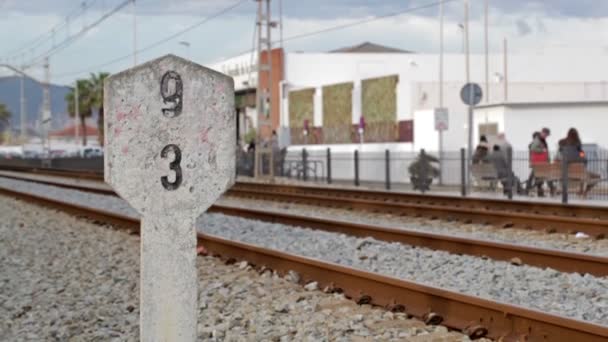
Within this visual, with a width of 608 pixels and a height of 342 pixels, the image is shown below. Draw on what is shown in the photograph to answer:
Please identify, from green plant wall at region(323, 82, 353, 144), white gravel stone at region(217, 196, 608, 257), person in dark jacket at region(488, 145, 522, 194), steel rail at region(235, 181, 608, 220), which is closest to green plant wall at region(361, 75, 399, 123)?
green plant wall at region(323, 82, 353, 144)

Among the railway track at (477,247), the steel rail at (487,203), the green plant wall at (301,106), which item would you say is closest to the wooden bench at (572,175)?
the steel rail at (487,203)

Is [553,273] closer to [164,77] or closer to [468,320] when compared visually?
[468,320]

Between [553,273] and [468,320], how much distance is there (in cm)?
371

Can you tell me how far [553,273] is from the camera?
1255 centimetres

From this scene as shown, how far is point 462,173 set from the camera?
1208 inches

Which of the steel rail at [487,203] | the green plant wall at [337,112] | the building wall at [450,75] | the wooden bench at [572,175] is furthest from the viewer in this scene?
the green plant wall at [337,112]

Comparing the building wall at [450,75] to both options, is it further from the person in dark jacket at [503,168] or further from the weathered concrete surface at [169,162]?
the weathered concrete surface at [169,162]

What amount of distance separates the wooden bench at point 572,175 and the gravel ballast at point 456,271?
966 centimetres

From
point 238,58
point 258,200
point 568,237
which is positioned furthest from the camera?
point 238,58

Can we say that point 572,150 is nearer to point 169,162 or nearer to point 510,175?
point 510,175

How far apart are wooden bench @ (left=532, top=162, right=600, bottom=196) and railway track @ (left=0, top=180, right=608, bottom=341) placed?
14.4 meters

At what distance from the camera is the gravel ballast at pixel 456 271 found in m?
10.7

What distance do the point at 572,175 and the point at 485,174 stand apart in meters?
4.40

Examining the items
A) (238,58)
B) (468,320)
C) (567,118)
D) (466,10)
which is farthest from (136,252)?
(238,58)
